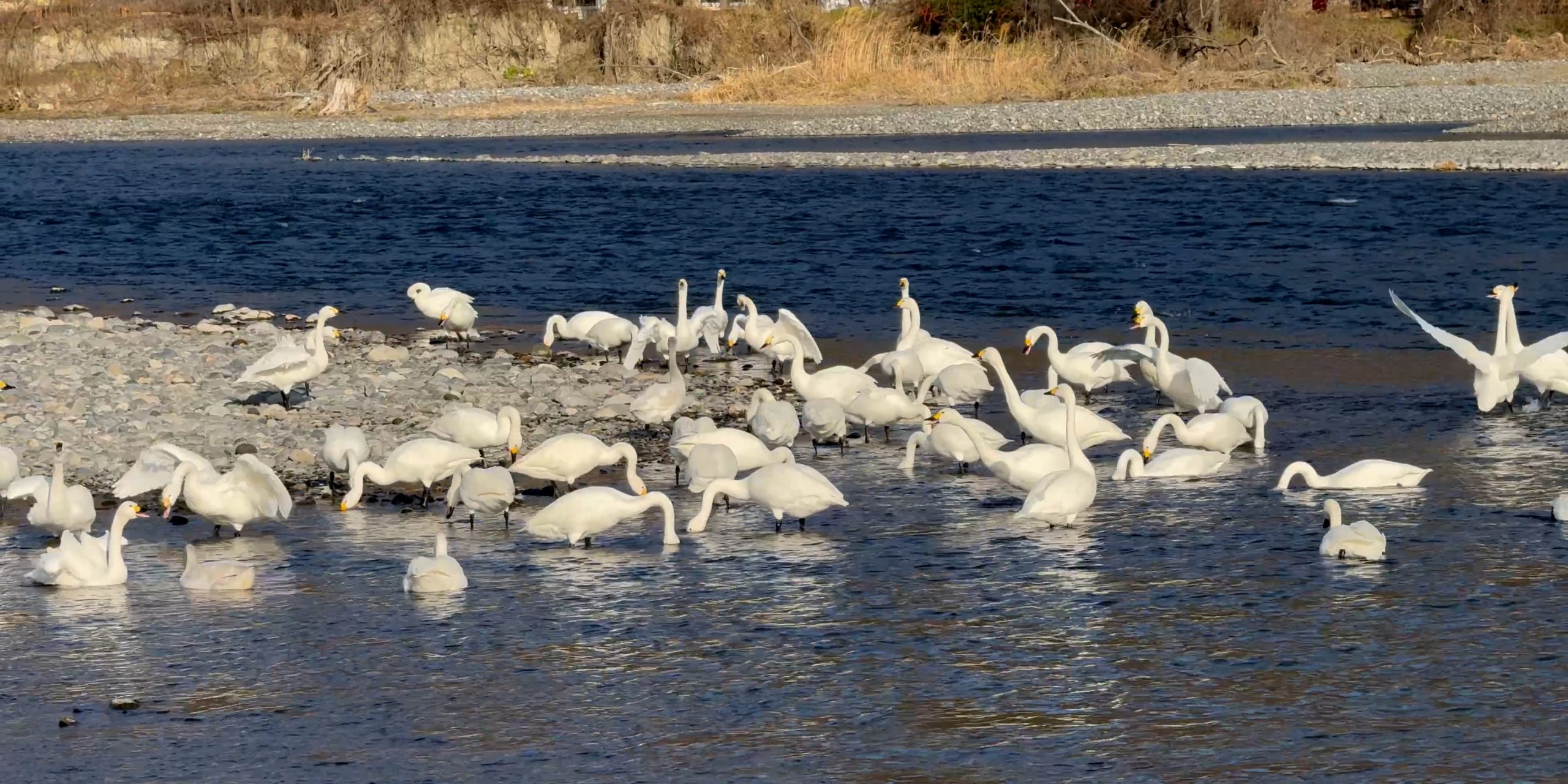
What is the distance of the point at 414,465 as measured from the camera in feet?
37.0

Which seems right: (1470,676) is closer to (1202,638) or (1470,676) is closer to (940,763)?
(1202,638)

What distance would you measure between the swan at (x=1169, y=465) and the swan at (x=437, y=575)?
174 inches

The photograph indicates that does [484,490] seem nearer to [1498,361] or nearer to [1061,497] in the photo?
[1061,497]

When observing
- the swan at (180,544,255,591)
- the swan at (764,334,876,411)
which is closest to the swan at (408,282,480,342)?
the swan at (764,334,876,411)

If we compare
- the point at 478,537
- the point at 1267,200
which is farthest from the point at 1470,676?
the point at 1267,200

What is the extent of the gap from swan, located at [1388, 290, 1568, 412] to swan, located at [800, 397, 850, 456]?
413 cm

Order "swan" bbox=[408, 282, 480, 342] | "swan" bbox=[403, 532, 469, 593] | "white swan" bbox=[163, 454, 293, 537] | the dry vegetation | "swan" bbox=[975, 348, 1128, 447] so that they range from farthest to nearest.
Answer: the dry vegetation → "swan" bbox=[408, 282, 480, 342] → "swan" bbox=[975, 348, 1128, 447] → "white swan" bbox=[163, 454, 293, 537] → "swan" bbox=[403, 532, 469, 593]

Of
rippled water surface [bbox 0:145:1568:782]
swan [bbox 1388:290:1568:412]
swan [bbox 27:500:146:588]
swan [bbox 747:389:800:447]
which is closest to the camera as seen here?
rippled water surface [bbox 0:145:1568:782]

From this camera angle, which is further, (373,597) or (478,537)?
(478,537)

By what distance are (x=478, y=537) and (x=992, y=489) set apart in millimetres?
3273

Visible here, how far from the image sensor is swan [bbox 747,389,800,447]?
12617 millimetres

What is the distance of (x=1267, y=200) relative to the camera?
30.0 meters

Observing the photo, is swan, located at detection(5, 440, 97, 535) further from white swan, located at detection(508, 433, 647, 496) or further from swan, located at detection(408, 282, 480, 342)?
swan, located at detection(408, 282, 480, 342)

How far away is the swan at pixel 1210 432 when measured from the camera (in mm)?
12344
